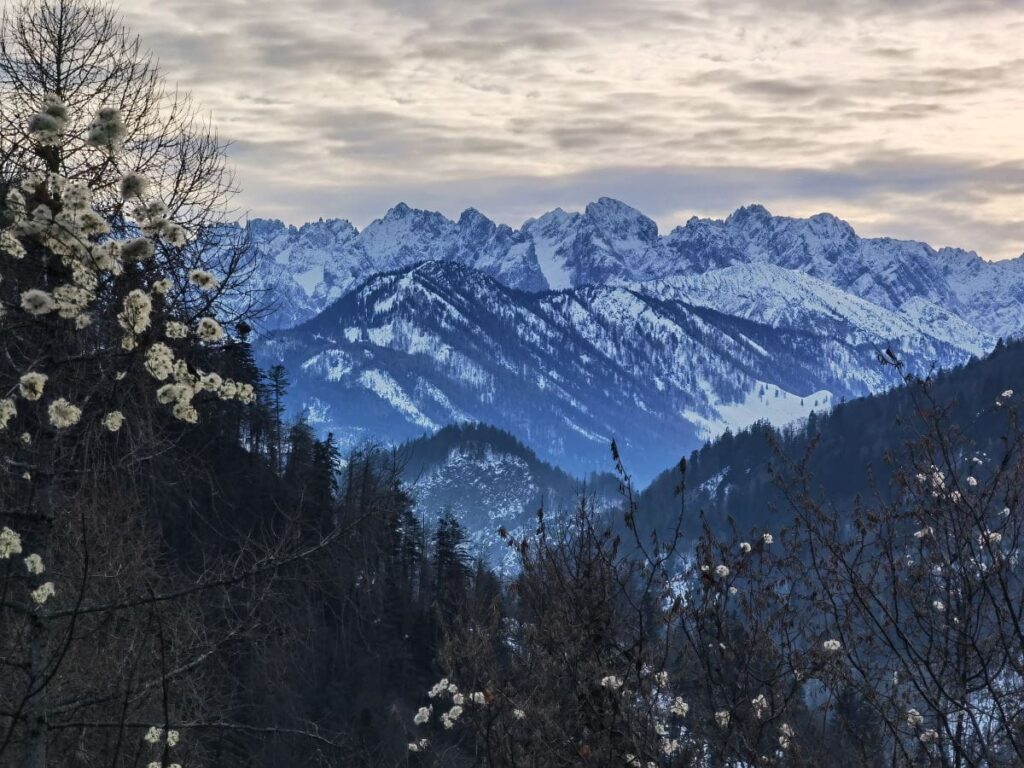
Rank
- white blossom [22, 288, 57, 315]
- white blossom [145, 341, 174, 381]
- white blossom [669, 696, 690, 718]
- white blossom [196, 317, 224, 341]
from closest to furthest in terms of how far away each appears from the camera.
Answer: white blossom [22, 288, 57, 315] → white blossom [196, 317, 224, 341] → white blossom [145, 341, 174, 381] → white blossom [669, 696, 690, 718]

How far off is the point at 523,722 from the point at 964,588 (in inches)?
180

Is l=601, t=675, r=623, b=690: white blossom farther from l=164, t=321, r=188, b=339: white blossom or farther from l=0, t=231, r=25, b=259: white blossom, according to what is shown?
l=0, t=231, r=25, b=259: white blossom

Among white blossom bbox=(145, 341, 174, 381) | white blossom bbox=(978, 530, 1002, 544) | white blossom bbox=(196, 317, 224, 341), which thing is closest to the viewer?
white blossom bbox=(196, 317, 224, 341)

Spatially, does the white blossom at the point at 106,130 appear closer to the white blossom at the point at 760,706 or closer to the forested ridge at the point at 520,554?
the forested ridge at the point at 520,554

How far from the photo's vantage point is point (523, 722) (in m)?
10.5

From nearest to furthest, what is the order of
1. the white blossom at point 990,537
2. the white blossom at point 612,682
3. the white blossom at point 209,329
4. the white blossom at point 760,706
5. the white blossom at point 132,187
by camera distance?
the white blossom at point 132,187, the white blossom at point 209,329, the white blossom at point 990,537, the white blossom at point 612,682, the white blossom at point 760,706

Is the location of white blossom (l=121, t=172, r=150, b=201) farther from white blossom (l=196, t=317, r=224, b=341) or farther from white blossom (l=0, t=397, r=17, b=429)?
white blossom (l=0, t=397, r=17, b=429)

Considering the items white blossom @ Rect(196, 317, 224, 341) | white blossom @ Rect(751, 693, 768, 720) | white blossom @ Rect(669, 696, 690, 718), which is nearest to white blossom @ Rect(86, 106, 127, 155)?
white blossom @ Rect(196, 317, 224, 341)

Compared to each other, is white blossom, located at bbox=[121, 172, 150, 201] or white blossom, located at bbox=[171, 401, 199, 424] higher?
white blossom, located at bbox=[121, 172, 150, 201]

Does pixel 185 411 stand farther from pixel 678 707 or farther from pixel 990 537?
pixel 990 537

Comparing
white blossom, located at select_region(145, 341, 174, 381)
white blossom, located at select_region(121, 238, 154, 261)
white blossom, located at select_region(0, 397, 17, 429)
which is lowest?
white blossom, located at select_region(0, 397, 17, 429)

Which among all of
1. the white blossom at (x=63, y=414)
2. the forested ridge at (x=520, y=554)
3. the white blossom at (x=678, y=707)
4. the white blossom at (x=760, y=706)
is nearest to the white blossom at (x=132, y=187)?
the forested ridge at (x=520, y=554)

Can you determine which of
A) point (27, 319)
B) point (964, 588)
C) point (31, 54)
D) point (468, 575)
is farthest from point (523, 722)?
point (468, 575)

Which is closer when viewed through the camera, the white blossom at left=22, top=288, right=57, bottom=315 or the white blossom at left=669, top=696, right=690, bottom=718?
the white blossom at left=22, top=288, right=57, bottom=315
